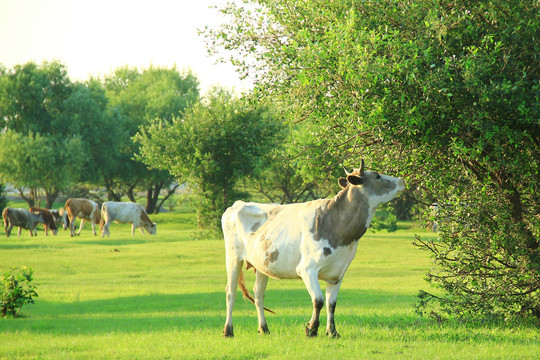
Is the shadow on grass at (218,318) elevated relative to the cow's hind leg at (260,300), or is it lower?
lower

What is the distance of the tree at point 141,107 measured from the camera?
75.4 metres

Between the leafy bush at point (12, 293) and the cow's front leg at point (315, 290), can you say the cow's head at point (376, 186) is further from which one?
the leafy bush at point (12, 293)

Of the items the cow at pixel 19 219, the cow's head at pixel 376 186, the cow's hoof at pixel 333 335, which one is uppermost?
the cow's head at pixel 376 186

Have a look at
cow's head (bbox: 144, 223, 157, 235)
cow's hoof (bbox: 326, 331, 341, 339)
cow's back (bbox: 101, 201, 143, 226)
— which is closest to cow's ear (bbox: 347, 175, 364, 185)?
cow's hoof (bbox: 326, 331, 341, 339)

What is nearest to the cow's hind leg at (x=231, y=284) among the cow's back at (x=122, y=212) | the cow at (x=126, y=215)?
the cow at (x=126, y=215)

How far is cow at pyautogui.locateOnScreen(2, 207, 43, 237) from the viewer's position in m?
49.8

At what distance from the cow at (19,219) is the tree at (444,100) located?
40459mm

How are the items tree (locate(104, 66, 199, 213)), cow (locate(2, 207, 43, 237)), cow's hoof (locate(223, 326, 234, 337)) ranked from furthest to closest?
tree (locate(104, 66, 199, 213)) < cow (locate(2, 207, 43, 237)) < cow's hoof (locate(223, 326, 234, 337))

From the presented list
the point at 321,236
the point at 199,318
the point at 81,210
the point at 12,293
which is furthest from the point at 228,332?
the point at 81,210

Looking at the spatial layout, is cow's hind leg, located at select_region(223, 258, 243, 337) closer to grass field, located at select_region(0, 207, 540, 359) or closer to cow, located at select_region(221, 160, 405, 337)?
cow, located at select_region(221, 160, 405, 337)

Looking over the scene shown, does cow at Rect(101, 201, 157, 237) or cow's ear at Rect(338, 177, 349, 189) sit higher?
cow's ear at Rect(338, 177, 349, 189)

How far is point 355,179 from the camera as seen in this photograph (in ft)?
37.6

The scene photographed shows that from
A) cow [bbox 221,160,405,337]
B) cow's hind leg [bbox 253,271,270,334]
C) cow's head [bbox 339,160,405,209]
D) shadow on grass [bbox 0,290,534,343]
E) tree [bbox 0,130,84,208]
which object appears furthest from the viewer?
→ tree [bbox 0,130,84,208]

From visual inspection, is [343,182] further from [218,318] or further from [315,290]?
[218,318]
